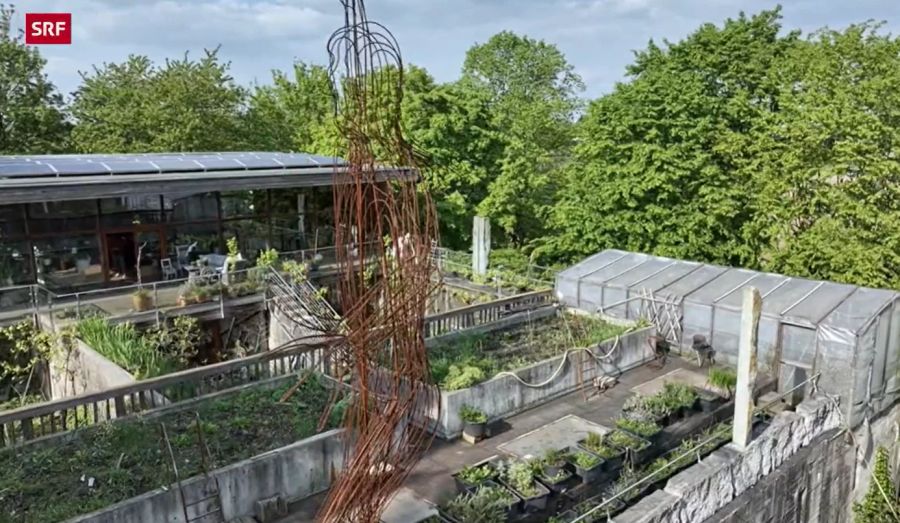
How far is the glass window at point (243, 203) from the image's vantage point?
1813cm

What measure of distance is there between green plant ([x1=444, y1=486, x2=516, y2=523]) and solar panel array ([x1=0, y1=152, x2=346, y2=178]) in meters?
8.36

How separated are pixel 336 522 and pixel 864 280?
15759mm

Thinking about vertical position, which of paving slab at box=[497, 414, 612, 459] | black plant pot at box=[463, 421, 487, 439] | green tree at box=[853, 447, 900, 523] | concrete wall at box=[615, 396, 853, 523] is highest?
black plant pot at box=[463, 421, 487, 439]

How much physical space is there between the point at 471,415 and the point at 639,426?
2.52m

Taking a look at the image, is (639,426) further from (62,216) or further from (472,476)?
(62,216)

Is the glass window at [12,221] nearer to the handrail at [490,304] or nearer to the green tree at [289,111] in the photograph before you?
the handrail at [490,304]

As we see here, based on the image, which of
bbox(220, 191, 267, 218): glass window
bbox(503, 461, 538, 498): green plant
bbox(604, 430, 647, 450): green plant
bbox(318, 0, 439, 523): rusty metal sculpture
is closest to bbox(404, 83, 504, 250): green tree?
bbox(220, 191, 267, 218): glass window

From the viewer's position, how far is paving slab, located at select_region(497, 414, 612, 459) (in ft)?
30.7

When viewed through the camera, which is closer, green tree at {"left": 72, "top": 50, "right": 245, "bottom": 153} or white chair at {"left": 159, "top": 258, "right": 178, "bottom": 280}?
white chair at {"left": 159, "top": 258, "right": 178, "bottom": 280}

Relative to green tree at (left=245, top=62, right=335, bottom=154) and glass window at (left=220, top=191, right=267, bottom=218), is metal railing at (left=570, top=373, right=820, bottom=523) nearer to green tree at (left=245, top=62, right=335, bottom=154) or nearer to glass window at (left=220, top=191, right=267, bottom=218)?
glass window at (left=220, top=191, right=267, bottom=218)

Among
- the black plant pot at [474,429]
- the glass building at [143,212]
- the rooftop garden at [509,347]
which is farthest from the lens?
the glass building at [143,212]

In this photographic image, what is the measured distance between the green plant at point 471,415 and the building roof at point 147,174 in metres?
5.78

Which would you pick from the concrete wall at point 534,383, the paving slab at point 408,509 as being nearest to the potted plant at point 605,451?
the concrete wall at point 534,383

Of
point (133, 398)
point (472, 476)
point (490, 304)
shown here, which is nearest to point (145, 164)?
point (133, 398)
